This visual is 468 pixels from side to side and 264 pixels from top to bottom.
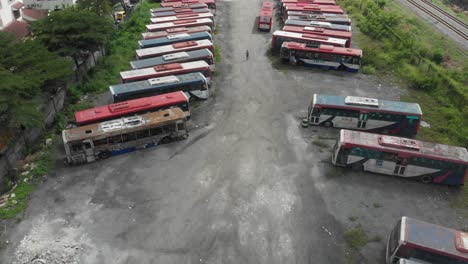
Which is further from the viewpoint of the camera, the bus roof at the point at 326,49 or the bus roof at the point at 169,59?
the bus roof at the point at 326,49

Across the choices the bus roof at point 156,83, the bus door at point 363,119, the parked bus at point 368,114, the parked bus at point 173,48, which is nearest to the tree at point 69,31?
the parked bus at point 173,48

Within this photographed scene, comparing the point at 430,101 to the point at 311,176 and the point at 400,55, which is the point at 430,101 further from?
the point at 311,176

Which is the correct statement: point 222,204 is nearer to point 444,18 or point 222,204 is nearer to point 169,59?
point 169,59

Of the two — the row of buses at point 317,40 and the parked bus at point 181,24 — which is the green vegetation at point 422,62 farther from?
the parked bus at point 181,24

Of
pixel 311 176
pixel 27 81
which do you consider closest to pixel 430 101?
pixel 311 176

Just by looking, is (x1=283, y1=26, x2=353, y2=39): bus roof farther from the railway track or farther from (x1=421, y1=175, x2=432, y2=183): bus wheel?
(x1=421, y1=175, x2=432, y2=183): bus wheel

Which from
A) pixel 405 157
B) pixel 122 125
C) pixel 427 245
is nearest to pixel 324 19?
pixel 405 157
